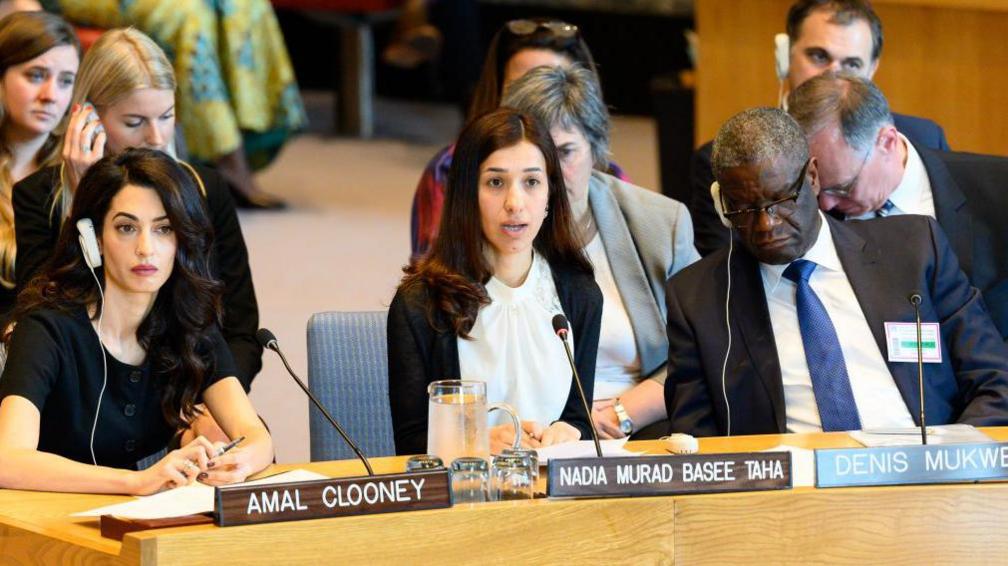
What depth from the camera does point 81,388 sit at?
9.90ft

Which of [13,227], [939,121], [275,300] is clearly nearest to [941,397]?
[13,227]

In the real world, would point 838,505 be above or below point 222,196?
below

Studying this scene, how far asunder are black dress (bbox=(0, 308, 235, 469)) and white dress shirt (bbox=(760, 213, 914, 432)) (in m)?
1.04

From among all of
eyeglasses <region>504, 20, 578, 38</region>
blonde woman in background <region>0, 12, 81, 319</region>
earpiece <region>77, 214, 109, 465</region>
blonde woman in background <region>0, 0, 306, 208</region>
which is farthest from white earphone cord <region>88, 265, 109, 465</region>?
blonde woman in background <region>0, 0, 306, 208</region>

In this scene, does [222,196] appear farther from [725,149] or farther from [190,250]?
[725,149]

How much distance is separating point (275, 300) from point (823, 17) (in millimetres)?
2555

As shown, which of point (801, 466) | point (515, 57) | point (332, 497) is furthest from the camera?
point (515, 57)

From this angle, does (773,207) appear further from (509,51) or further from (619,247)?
(509,51)

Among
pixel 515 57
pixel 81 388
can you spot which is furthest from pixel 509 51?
pixel 81 388

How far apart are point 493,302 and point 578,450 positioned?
1.91ft

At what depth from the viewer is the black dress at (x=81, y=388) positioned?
2.92m

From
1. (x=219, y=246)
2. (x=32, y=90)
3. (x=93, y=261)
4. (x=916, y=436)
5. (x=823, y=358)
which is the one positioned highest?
(x=32, y=90)

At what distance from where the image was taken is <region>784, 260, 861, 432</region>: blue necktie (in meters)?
3.05

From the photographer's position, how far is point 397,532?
2318 millimetres
